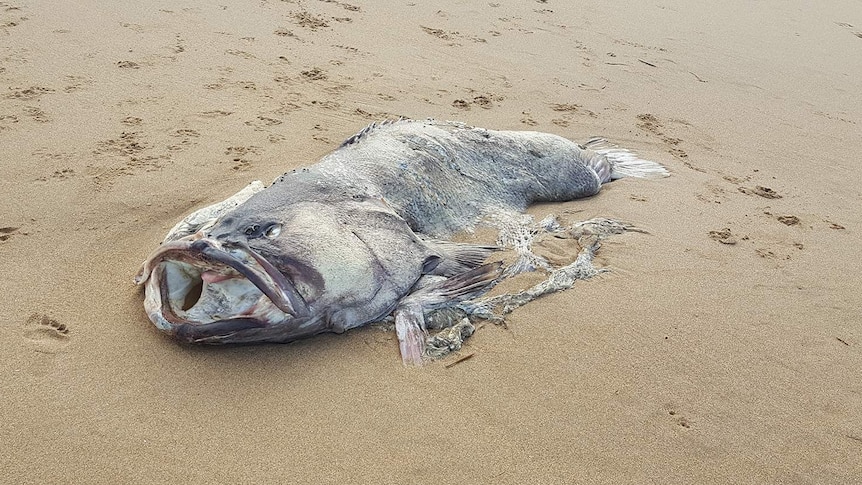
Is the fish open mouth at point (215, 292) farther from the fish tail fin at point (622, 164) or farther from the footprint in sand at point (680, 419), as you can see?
the fish tail fin at point (622, 164)

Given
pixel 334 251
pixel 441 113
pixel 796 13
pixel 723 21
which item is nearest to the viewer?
pixel 334 251

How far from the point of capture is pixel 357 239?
138 inches

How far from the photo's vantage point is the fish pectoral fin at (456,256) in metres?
3.90

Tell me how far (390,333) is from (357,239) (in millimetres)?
525

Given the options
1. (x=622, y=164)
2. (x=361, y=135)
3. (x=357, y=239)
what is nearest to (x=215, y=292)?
(x=357, y=239)

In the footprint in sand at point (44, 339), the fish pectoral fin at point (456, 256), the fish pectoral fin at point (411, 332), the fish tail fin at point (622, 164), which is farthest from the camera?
the fish tail fin at point (622, 164)

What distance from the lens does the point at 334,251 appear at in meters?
3.31

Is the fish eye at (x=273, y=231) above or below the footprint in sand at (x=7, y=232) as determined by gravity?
above

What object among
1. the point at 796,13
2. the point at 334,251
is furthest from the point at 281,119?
the point at 796,13

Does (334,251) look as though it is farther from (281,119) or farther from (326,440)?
(281,119)

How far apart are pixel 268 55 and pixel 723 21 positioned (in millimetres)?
7300

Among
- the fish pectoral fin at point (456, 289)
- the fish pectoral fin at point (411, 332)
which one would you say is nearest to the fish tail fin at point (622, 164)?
the fish pectoral fin at point (456, 289)

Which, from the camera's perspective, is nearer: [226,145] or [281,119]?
[226,145]

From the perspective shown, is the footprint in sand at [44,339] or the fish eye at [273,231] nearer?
the footprint in sand at [44,339]
